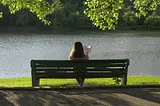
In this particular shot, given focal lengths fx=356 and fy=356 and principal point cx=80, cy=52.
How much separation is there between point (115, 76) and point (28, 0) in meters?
3.75

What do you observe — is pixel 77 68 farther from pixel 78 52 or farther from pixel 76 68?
pixel 78 52

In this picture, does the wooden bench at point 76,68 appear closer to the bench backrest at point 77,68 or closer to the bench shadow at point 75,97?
the bench backrest at point 77,68

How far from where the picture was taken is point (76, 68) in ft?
29.8

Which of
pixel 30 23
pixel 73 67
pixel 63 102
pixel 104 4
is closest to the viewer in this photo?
pixel 63 102

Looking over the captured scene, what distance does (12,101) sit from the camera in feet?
21.9

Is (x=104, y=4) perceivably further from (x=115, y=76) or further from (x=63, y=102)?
(x=63, y=102)

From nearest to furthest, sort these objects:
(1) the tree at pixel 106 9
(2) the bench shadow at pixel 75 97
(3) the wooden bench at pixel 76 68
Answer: (2) the bench shadow at pixel 75 97, (3) the wooden bench at pixel 76 68, (1) the tree at pixel 106 9

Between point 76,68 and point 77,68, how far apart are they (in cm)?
3

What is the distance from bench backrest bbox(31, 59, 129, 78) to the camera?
9039mm

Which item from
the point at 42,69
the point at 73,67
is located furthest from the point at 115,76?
the point at 42,69

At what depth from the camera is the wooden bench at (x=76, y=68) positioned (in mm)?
Result: 9039

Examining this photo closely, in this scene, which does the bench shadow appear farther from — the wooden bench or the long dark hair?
the long dark hair

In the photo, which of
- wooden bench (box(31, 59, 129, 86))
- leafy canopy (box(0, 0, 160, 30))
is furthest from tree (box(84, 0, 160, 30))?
wooden bench (box(31, 59, 129, 86))

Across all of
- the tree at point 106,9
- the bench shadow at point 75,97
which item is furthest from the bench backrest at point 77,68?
the tree at point 106,9
